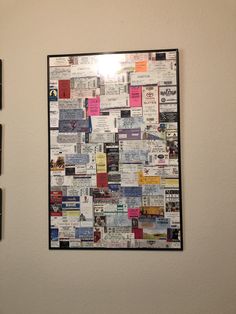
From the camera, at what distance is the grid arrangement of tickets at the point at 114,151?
154cm

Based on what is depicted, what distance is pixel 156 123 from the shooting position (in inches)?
60.8

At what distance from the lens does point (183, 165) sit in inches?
60.6

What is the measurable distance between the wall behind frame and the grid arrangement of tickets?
2.2 inches

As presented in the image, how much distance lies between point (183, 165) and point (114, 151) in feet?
1.17

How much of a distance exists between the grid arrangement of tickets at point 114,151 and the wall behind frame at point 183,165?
2.2 inches

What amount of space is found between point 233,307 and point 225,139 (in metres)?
0.83

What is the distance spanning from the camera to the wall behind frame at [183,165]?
1521 mm

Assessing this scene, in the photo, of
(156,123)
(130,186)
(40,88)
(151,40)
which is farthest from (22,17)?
(130,186)

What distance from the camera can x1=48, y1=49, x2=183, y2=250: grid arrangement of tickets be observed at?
1.54 meters

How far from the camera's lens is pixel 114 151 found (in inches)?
61.7

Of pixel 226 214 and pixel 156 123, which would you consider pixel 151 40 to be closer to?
pixel 156 123

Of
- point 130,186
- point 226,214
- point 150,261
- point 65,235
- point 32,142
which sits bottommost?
point 150,261

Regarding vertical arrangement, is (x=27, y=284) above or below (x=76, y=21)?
below

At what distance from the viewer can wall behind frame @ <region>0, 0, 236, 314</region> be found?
4.99 ft
